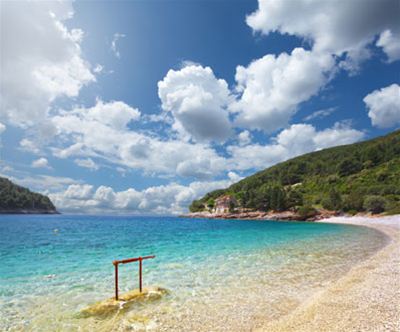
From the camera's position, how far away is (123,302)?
32.4ft

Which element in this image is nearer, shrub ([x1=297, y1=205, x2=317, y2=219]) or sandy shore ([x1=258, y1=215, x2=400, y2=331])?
sandy shore ([x1=258, y1=215, x2=400, y2=331])

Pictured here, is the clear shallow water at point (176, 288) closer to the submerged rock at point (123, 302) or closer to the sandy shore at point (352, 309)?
the submerged rock at point (123, 302)

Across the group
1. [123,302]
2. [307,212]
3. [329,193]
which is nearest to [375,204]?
[307,212]

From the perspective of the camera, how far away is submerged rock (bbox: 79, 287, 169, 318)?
9102 mm

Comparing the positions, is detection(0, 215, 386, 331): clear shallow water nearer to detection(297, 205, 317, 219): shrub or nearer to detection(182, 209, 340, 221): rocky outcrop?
detection(182, 209, 340, 221): rocky outcrop

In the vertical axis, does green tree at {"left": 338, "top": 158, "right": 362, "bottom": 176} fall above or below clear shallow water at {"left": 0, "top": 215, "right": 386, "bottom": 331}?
above

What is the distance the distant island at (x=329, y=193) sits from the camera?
84312 millimetres

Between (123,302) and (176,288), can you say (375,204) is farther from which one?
(123,302)

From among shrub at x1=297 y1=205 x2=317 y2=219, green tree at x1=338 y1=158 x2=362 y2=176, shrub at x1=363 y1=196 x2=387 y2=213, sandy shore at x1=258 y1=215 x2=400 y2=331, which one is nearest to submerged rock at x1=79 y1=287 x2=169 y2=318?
sandy shore at x1=258 y1=215 x2=400 y2=331

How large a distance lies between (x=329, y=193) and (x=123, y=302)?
112422mm

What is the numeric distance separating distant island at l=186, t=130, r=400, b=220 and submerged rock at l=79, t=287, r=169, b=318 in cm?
8134

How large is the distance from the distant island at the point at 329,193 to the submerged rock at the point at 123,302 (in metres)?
81.3

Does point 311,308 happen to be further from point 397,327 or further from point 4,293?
point 4,293

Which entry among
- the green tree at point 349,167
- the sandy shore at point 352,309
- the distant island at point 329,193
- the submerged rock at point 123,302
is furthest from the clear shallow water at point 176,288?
the green tree at point 349,167
